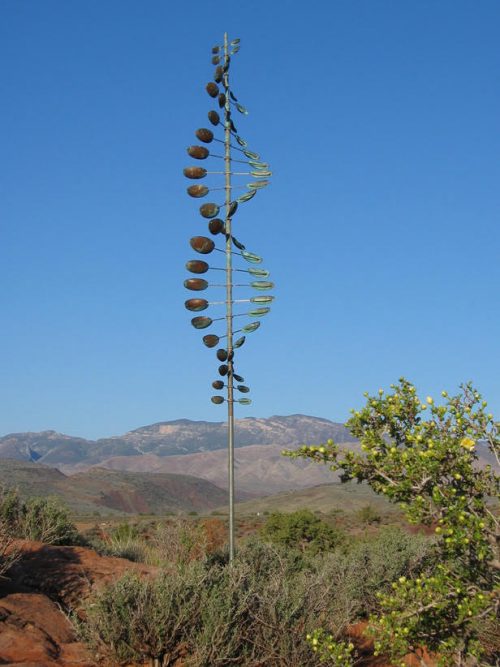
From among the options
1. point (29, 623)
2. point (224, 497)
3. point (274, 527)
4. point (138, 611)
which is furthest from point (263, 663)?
point (224, 497)

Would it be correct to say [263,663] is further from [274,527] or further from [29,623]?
[274,527]

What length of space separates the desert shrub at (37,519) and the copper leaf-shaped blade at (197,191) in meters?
7.27

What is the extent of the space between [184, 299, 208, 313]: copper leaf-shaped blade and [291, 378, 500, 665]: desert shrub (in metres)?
4.86

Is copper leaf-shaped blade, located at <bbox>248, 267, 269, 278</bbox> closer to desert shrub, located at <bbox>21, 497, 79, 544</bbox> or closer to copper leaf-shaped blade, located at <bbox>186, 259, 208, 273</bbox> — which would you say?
copper leaf-shaped blade, located at <bbox>186, 259, 208, 273</bbox>

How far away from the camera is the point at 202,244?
431 inches

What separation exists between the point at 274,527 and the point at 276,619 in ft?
64.5

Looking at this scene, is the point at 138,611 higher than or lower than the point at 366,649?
higher

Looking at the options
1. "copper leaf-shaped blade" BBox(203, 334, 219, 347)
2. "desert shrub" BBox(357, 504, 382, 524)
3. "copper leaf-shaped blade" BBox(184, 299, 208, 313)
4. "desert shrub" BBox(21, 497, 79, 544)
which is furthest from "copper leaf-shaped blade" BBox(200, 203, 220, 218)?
"desert shrub" BBox(357, 504, 382, 524)

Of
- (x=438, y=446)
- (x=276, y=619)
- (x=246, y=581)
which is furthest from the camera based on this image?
(x=246, y=581)

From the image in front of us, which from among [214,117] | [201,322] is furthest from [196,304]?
[214,117]

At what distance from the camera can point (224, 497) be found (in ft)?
427

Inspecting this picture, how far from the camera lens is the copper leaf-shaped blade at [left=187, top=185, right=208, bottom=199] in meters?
11.4

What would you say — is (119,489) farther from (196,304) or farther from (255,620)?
(255,620)

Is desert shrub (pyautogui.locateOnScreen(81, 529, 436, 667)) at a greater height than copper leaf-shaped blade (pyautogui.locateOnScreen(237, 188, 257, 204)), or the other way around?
copper leaf-shaped blade (pyautogui.locateOnScreen(237, 188, 257, 204))
